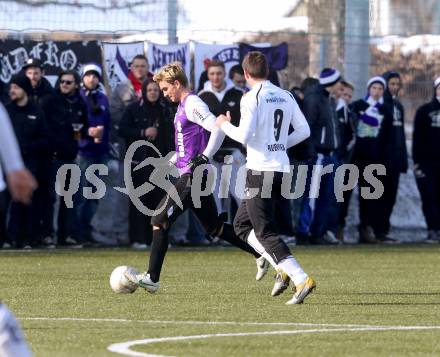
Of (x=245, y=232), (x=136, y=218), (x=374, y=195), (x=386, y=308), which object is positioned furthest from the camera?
(x=374, y=195)

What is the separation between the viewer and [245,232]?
13.1 m

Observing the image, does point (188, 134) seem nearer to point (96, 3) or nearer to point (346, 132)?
point (346, 132)

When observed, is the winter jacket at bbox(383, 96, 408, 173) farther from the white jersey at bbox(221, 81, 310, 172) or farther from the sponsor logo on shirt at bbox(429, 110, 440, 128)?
the white jersey at bbox(221, 81, 310, 172)

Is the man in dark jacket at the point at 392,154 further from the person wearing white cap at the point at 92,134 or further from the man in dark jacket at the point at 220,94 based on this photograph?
the person wearing white cap at the point at 92,134

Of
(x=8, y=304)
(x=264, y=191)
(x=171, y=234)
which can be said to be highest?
(x=264, y=191)

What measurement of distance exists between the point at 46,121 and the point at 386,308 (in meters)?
8.54

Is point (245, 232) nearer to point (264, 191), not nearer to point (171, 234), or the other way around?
point (264, 191)

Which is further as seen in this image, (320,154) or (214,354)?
(320,154)

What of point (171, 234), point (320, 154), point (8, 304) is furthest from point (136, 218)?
point (8, 304)

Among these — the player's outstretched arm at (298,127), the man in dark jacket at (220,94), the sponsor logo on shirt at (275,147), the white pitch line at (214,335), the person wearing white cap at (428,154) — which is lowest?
the person wearing white cap at (428,154)

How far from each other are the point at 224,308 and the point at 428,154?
10.8 meters

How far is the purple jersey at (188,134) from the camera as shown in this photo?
13367mm

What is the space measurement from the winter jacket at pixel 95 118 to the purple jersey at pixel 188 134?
262 inches

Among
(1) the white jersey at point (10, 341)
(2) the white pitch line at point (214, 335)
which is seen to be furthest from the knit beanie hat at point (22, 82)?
(1) the white jersey at point (10, 341)
